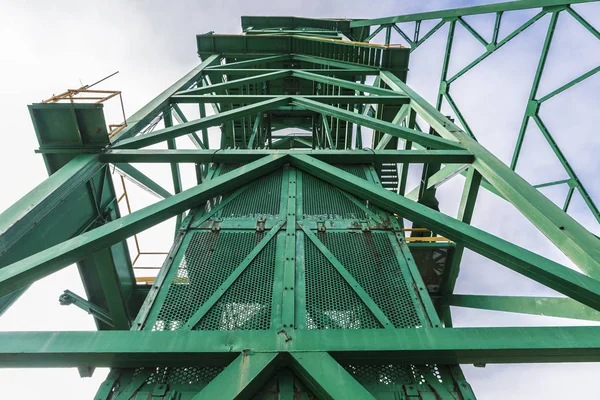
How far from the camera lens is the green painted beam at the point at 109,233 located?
3234 mm

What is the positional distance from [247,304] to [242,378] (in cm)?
102

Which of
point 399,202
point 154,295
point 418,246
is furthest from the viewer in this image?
point 418,246

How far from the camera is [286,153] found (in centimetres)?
552

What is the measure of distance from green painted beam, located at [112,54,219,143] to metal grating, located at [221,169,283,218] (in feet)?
7.41

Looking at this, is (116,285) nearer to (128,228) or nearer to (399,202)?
(128,228)

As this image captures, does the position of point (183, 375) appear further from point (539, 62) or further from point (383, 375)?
point (539, 62)

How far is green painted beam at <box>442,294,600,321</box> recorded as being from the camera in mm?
4641

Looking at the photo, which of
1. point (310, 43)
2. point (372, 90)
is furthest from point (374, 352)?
point (310, 43)

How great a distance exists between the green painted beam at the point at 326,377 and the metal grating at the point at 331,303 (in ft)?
1.91

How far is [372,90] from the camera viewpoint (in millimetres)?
8438

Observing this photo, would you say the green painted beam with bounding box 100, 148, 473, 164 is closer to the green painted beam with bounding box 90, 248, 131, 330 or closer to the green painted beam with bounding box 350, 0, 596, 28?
the green painted beam with bounding box 90, 248, 131, 330

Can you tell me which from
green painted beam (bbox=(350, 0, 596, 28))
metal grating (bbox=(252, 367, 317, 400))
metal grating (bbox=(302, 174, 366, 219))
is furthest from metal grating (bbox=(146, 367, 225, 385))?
green painted beam (bbox=(350, 0, 596, 28))

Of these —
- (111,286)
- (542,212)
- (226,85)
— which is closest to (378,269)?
(542,212)

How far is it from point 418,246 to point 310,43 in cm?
794
